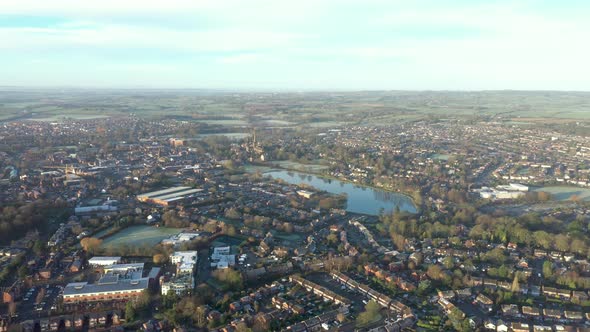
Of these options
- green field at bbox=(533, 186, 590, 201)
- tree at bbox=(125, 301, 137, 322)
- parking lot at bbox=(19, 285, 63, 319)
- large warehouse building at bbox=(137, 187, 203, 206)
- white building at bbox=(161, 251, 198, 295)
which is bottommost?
parking lot at bbox=(19, 285, 63, 319)

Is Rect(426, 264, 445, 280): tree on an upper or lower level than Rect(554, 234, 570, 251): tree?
lower

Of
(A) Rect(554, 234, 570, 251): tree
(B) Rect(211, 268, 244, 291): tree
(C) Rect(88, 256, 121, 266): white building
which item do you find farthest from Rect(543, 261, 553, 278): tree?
(C) Rect(88, 256, 121, 266): white building

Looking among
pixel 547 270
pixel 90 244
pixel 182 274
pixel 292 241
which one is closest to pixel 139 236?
pixel 90 244

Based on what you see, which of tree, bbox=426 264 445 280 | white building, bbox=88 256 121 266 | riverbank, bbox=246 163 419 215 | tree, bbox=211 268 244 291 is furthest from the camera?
riverbank, bbox=246 163 419 215

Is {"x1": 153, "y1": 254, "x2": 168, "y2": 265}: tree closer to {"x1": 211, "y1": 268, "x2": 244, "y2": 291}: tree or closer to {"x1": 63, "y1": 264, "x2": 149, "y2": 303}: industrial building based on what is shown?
{"x1": 63, "y1": 264, "x2": 149, "y2": 303}: industrial building

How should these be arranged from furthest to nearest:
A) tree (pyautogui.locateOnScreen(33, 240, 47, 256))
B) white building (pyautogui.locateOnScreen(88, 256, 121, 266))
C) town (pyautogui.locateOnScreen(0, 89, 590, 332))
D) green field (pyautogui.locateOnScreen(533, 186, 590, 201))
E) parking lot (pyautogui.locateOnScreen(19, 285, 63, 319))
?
green field (pyautogui.locateOnScreen(533, 186, 590, 201)), tree (pyautogui.locateOnScreen(33, 240, 47, 256)), white building (pyautogui.locateOnScreen(88, 256, 121, 266)), town (pyautogui.locateOnScreen(0, 89, 590, 332)), parking lot (pyautogui.locateOnScreen(19, 285, 63, 319))

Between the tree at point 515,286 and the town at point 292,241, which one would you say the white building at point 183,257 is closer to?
the town at point 292,241

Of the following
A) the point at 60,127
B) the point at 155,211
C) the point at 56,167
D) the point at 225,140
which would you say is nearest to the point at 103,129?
the point at 60,127
